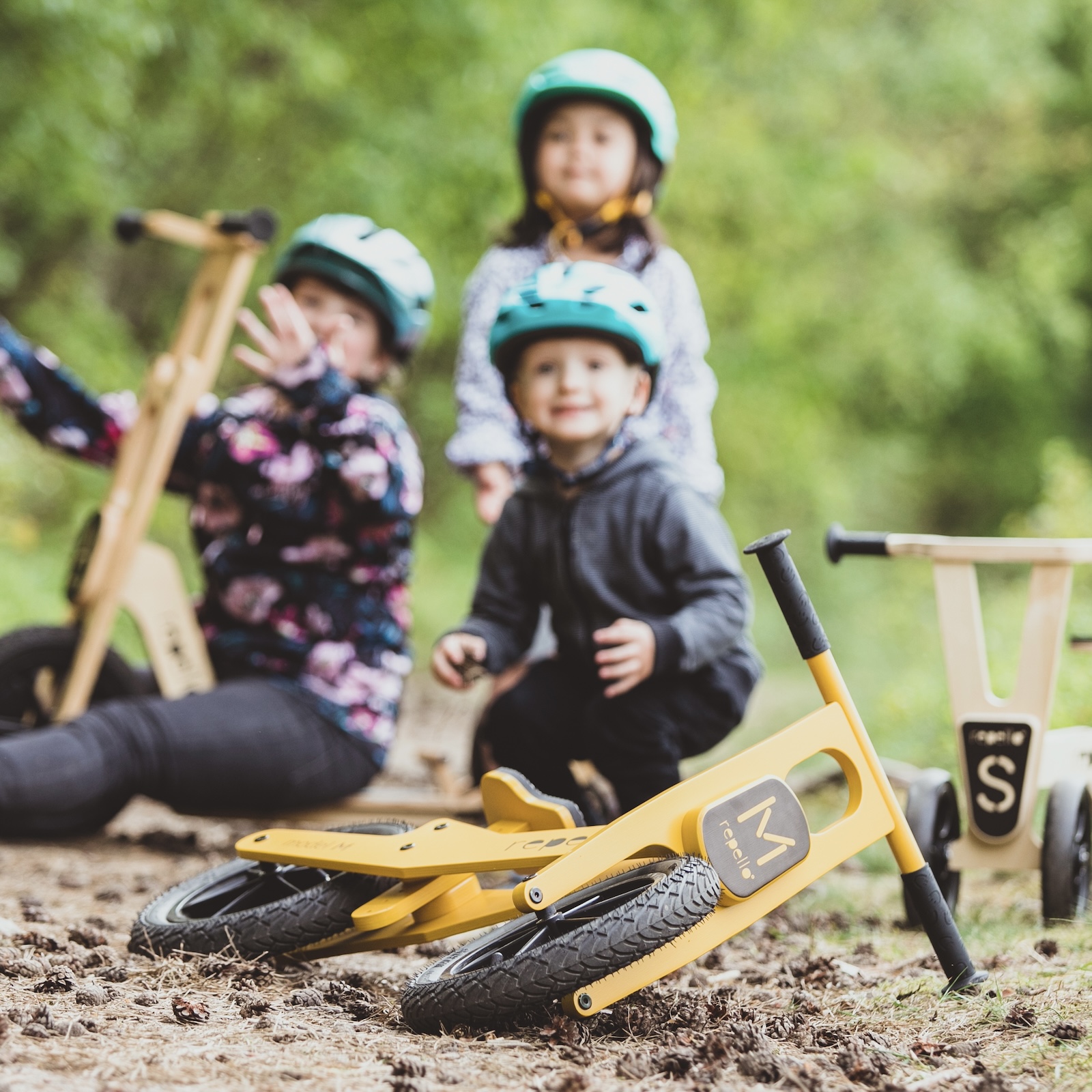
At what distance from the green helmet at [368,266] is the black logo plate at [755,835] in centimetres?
219

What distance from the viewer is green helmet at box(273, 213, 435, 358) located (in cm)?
388

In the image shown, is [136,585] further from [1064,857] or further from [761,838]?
[1064,857]

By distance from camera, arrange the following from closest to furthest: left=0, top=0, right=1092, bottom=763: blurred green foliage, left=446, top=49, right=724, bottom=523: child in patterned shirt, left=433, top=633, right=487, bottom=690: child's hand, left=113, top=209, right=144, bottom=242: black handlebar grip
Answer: left=433, top=633, right=487, bottom=690: child's hand → left=446, top=49, right=724, bottom=523: child in patterned shirt → left=113, top=209, right=144, bottom=242: black handlebar grip → left=0, top=0, right=1092, bottom=763: blurred green foliage

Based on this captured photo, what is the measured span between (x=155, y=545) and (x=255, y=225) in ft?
3.31

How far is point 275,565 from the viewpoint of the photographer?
3893mm

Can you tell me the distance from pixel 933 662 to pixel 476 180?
14.5ft

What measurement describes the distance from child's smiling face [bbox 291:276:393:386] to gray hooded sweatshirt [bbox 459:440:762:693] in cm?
95

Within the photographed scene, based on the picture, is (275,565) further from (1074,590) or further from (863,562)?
(863,562)

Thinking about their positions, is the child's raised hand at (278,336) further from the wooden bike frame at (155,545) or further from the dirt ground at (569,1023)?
the dirt ground at (569,1023)

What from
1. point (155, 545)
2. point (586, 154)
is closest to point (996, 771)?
point (586, 154)

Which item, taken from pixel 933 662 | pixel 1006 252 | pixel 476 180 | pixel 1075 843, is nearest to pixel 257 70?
pixel 476 180

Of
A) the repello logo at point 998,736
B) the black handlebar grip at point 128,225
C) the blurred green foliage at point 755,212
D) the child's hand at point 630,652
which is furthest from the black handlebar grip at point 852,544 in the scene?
the blurred green foliage at point 755,212

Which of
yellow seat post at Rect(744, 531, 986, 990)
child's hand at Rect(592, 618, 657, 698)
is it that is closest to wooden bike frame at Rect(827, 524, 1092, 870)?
child's hand at Rect(592, 618, 657, 698)

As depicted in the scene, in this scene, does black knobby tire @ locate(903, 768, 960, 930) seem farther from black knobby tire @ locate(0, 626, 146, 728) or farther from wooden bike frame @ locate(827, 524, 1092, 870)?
black knobby tire @ locate(0, 626, 146, 728)
